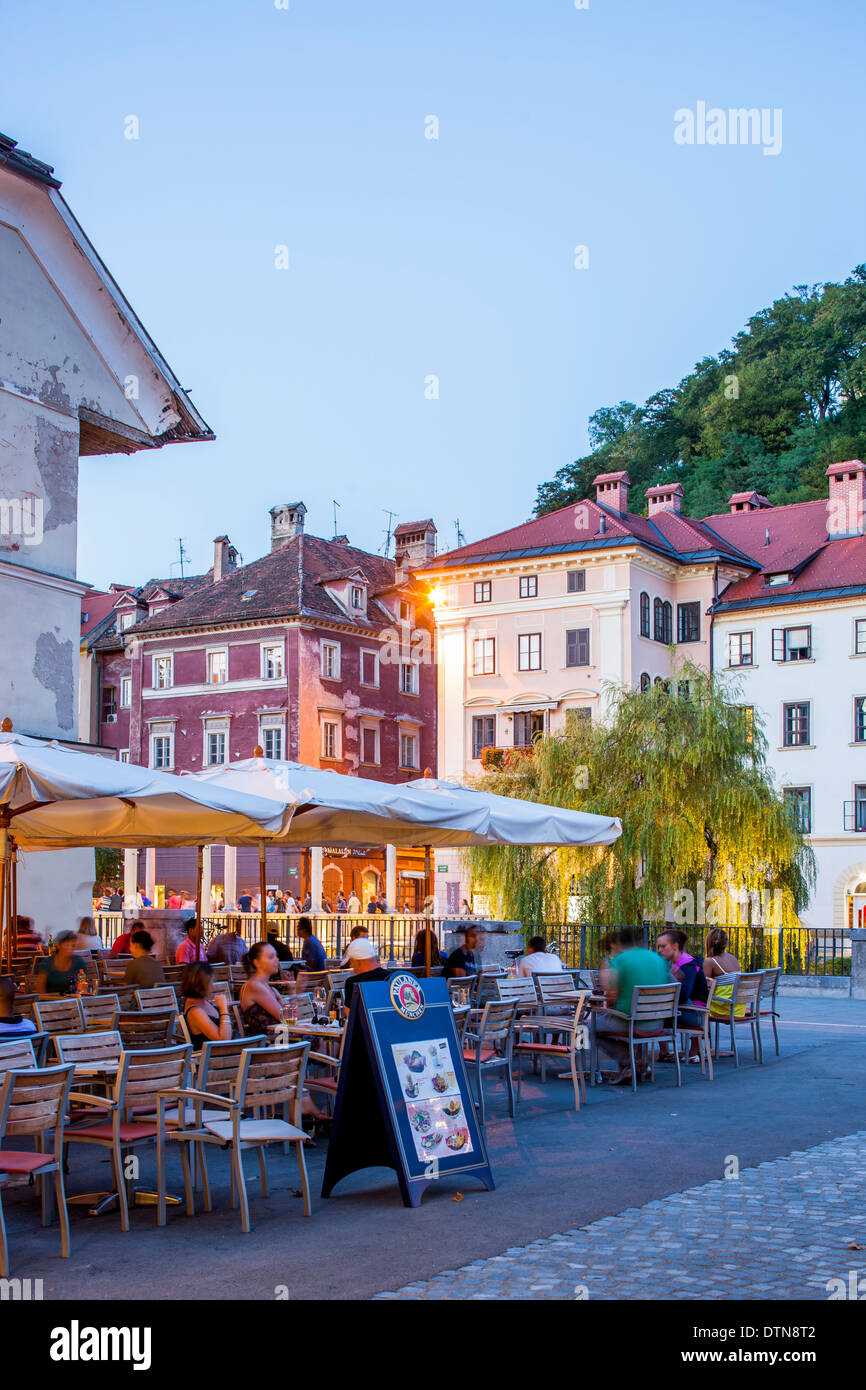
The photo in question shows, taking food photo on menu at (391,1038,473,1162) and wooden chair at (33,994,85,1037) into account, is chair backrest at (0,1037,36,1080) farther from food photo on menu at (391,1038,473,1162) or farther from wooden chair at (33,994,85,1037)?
wooden chair at (33,994,85,1037)

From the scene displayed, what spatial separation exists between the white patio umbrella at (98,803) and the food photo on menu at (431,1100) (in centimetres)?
363

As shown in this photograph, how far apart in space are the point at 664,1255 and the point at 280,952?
40.4ft

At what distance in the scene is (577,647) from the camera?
56.4 m

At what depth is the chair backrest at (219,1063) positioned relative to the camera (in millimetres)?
8578

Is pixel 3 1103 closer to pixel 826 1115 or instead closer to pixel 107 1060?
pixel 107 1060

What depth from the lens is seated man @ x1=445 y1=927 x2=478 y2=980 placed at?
1569 centimetres

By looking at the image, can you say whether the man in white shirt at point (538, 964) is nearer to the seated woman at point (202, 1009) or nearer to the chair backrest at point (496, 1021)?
the chair backrest at point (496, 1021)

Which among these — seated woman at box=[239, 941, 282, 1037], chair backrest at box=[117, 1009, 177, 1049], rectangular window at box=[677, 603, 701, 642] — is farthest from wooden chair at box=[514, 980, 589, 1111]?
rectangular window at box=[677, 603, 701, 642]

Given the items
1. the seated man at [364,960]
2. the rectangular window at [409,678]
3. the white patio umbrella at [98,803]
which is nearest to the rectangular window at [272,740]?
the rectangular window at [409,678]

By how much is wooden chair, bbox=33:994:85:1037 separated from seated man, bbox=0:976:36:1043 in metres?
0.25

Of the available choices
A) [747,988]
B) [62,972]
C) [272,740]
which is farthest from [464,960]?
[272,740]

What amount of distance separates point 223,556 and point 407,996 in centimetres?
6035

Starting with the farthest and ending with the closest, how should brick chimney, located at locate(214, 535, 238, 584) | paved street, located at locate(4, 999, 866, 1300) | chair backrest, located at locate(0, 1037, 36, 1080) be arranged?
brick chimney, located at locate(214, 535, 238, 584) → chair backrest, located at locate(0, 1037, 36, 1080) → paved street, located at locate(4, 999, 866, 1300)
